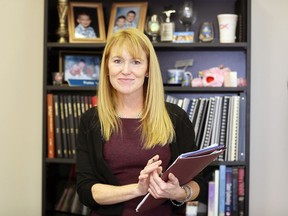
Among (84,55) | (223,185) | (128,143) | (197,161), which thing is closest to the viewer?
(197,161)

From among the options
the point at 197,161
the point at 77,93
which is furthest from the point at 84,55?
the point at 197,161

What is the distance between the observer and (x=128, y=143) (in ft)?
5.05

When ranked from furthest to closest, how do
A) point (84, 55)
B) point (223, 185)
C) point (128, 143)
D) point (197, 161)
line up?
point (84, 55) < point (223, 185) < point (128, 143) < point (197, 161)

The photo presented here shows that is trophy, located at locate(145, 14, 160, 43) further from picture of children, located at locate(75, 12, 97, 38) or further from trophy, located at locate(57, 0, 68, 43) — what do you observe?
trophy, located at locate(57, 0, 68, 43)

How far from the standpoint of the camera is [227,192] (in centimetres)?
216

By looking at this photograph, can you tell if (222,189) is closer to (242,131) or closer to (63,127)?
(242,131)

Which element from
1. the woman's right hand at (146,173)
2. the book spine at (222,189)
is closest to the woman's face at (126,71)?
the woman's right hand at (146,173)

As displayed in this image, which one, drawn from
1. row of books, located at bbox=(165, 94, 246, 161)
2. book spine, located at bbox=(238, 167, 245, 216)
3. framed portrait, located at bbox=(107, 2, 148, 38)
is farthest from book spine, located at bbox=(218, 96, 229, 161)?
framed portrait, located at bbox=(107, 2, 148, 38)
